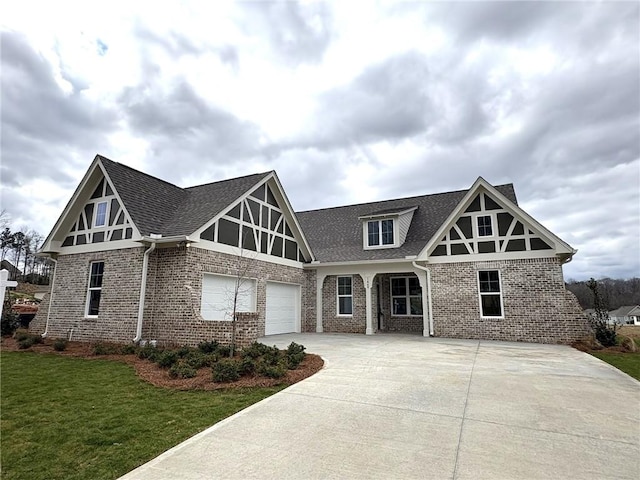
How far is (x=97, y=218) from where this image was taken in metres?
13.2

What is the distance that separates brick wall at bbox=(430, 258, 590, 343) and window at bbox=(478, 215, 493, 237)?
1213 mm

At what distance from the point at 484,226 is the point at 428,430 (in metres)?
11.8

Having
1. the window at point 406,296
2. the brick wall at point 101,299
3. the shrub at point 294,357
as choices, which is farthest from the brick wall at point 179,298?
the window at point 406,296

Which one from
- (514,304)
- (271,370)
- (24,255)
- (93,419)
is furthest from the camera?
(24,255)

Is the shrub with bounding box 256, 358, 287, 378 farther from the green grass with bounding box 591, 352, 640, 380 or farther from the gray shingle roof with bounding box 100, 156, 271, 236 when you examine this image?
the green grass with bounding box 591, 352, 640, 380

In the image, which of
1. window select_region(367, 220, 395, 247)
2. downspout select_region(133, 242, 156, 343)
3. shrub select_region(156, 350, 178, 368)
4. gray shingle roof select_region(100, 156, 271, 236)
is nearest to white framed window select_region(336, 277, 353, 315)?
window select_region(367, 220, 395, 247)

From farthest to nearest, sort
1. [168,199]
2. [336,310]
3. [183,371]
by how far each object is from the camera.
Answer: [336,310], [168,199], [183,371]

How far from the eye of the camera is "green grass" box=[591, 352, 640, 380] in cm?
802

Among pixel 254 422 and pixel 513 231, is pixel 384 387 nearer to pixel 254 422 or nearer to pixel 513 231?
pixel 254 422

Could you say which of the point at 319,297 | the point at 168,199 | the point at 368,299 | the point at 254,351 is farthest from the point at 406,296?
the point at 168,199

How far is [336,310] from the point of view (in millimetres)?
16922

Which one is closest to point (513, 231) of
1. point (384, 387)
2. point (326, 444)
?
point (384, 387)

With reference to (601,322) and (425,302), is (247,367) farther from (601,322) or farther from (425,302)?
(601,322)

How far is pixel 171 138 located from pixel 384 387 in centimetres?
1523
